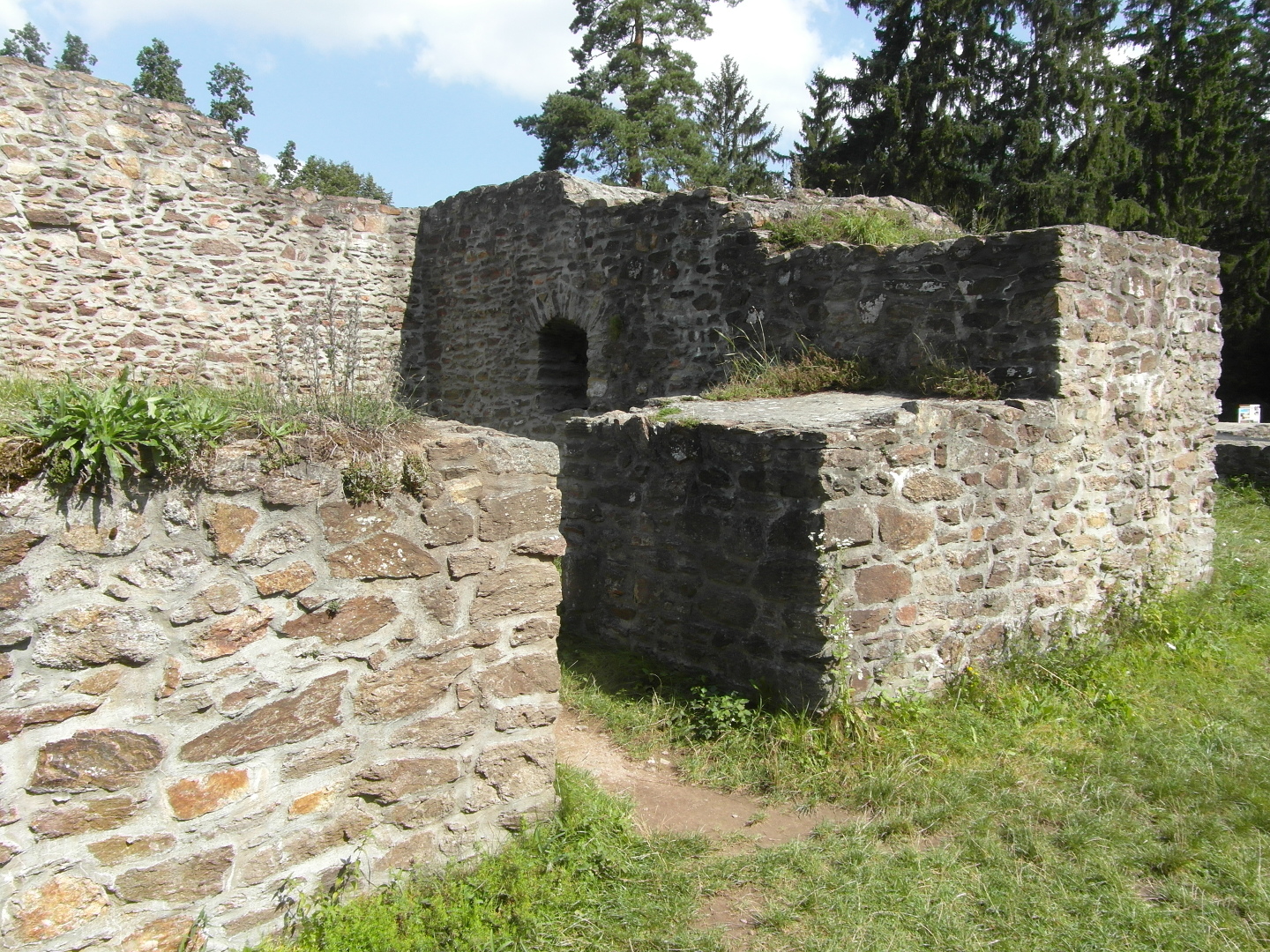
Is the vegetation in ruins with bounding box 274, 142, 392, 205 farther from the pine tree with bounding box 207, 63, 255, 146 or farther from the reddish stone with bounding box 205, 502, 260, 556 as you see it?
Answer: the reddish stone with bounding box 205, 502, 260, 556

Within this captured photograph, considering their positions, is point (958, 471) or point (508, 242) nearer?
point (958, 471)

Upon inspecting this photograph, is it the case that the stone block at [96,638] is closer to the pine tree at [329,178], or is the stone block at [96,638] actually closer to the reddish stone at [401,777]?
the reddish stone at [401,777]

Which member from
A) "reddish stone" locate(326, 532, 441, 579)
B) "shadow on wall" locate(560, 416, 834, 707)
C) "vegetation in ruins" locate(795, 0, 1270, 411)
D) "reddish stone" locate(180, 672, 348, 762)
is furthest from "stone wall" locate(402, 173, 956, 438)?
"vegetation in ruins" locate(795, 0, 1270, 411)

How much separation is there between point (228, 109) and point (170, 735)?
41.2 m

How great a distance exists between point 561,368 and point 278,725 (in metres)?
7.79

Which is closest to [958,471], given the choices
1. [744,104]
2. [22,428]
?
[22,428]

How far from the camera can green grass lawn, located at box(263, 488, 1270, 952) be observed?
291 cm

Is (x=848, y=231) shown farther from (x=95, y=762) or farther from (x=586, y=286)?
(x=95, y=762)

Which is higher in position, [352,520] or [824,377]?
[824,377]

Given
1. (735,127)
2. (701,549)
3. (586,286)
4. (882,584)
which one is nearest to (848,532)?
(882,584)

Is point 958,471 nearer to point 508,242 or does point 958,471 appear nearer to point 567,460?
point 567,460

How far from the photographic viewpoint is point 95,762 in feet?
7.55

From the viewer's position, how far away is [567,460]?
5.82 metres

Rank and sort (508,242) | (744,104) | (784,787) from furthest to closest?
(744,104)
(508,242)
(784,787)
